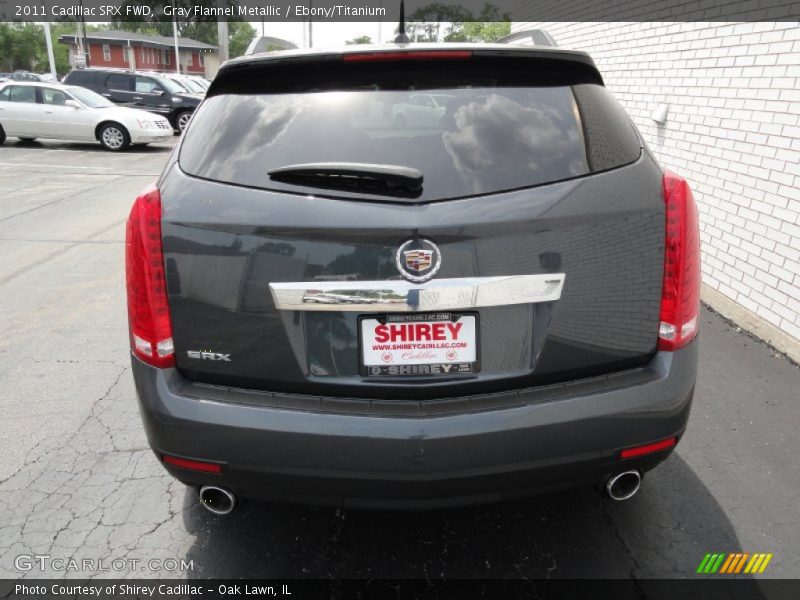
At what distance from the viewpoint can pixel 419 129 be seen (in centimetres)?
203

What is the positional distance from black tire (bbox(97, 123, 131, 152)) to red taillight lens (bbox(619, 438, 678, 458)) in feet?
54.5

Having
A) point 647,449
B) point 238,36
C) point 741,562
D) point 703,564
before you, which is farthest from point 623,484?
point 238,36

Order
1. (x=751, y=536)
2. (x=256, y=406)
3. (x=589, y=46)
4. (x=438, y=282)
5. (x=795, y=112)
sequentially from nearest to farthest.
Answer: (x=438, y=282) → (x=256, y=406) → (x=751, y=536) → (x=795, y=112) → (x=589, y=46)

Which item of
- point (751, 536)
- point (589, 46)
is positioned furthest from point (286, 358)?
point (589, 46)

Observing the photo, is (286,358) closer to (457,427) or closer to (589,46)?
(457,427)

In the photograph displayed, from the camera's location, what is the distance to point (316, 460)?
1832mm

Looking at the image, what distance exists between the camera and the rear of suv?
1780mm

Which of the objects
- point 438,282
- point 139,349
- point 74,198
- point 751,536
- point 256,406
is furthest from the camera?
point 74,198

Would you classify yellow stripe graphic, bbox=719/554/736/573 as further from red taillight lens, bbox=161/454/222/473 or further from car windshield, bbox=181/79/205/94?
car windshield, bbox=181/79/205/94

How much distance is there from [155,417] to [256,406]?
0.35 m

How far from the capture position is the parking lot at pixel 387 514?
2.35 metres

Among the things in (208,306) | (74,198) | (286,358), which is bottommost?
(74,198)

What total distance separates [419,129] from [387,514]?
1600 millimetres

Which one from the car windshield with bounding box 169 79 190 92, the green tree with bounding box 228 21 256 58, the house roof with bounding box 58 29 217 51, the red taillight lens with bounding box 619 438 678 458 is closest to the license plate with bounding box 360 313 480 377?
the red taillight lens with bounding box 619 438 678 458
